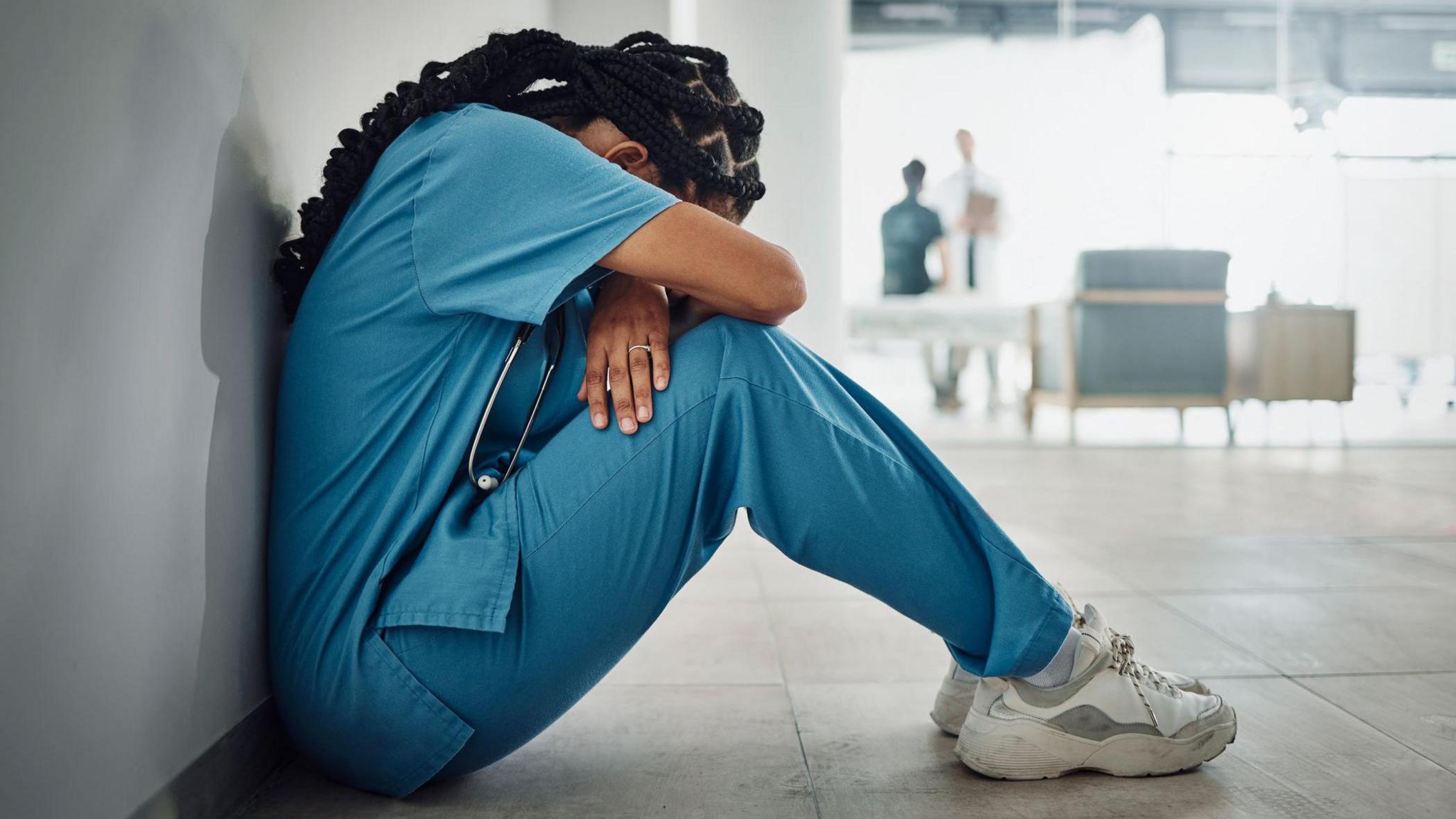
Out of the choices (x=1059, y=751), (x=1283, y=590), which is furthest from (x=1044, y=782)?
(x=1283, y=590)

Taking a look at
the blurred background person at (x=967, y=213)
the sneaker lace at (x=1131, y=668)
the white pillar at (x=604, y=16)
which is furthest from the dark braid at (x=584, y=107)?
the blurred background person at (x=967, y=213)

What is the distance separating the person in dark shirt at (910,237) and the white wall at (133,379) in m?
4.49

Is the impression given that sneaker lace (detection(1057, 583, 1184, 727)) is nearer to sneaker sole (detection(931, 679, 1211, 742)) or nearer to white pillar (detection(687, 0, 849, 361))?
sneaker sole (detection(931, 679, 1211, 742))

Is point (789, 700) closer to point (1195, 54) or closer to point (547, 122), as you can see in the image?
point (547, 122)

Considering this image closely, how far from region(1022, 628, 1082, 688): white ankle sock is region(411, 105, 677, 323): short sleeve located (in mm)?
590

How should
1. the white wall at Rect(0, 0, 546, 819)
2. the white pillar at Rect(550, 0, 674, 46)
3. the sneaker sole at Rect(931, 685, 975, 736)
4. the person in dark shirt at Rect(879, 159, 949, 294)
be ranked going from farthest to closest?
the person in dark shirt at Rect(879, 159, 949, 294), the white pillar at Rect(550, 0, 674, 46), the sneaker sole at Rect(931, 685, 975, 736), the white wall at Rect(0, 0, 546, 819)

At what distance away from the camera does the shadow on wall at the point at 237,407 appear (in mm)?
965

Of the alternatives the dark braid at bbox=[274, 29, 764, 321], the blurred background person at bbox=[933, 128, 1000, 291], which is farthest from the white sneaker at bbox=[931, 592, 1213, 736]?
the blurred background person at bbox=[933, 128, 1000, 291]

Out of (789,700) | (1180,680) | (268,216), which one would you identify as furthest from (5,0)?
(1180,680)

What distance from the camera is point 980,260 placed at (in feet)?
18.3

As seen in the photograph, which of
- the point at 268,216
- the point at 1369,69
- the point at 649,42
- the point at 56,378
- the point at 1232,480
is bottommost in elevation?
the point at 1232,480

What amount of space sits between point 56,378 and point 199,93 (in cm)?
34

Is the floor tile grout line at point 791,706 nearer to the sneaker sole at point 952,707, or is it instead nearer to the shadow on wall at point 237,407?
the sneaker sole at point 952,707

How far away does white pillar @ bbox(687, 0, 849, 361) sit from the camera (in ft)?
14.6
